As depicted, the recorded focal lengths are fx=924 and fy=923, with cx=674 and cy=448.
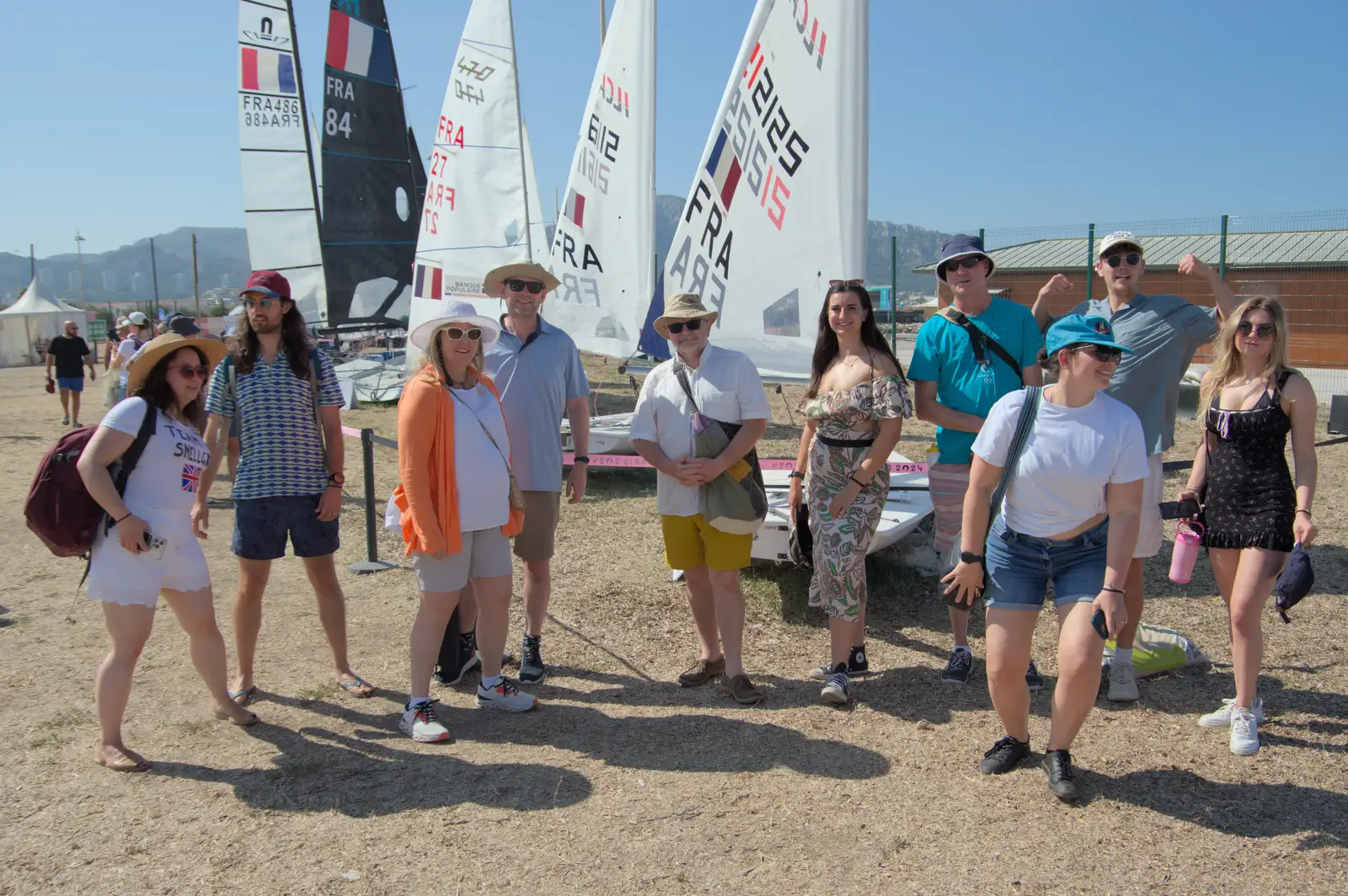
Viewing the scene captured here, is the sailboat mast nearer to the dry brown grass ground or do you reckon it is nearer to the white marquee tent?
the dry brown grass ground

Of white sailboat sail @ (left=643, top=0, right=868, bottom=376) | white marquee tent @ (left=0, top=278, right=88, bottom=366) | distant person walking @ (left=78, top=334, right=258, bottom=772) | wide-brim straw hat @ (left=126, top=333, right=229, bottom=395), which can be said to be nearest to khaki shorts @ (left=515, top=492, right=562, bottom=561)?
distant person walking @ (left=78, top=334, right=258, bottom=772)

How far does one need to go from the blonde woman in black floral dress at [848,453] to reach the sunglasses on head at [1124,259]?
1.02m

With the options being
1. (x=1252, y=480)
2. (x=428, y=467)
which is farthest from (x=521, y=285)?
(x=1252, y=480)

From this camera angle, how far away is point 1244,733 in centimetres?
338

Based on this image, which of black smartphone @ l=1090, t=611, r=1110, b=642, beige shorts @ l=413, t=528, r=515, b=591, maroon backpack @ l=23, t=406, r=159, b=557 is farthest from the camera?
beige shorts @ l=413, t=528, r=515, b=591

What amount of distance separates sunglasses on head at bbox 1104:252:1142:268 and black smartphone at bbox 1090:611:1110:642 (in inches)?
68.8

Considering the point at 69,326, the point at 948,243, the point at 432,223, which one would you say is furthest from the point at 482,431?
the point at 69,326

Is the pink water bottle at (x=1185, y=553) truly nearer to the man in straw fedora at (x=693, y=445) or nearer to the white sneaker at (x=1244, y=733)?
the white sneaker at (x=1244, y=733)

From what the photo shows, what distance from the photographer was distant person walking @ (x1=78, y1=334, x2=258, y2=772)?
324 cm

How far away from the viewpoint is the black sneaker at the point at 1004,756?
3246 mm

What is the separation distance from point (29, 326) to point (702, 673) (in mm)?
35940

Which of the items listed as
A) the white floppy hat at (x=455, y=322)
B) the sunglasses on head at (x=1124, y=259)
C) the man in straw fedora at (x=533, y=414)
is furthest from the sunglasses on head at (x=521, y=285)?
the sunglasses on head at (x=1124, y=259)

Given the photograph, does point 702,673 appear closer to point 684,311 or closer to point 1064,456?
point 684,311

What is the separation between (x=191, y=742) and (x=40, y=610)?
2.44m
